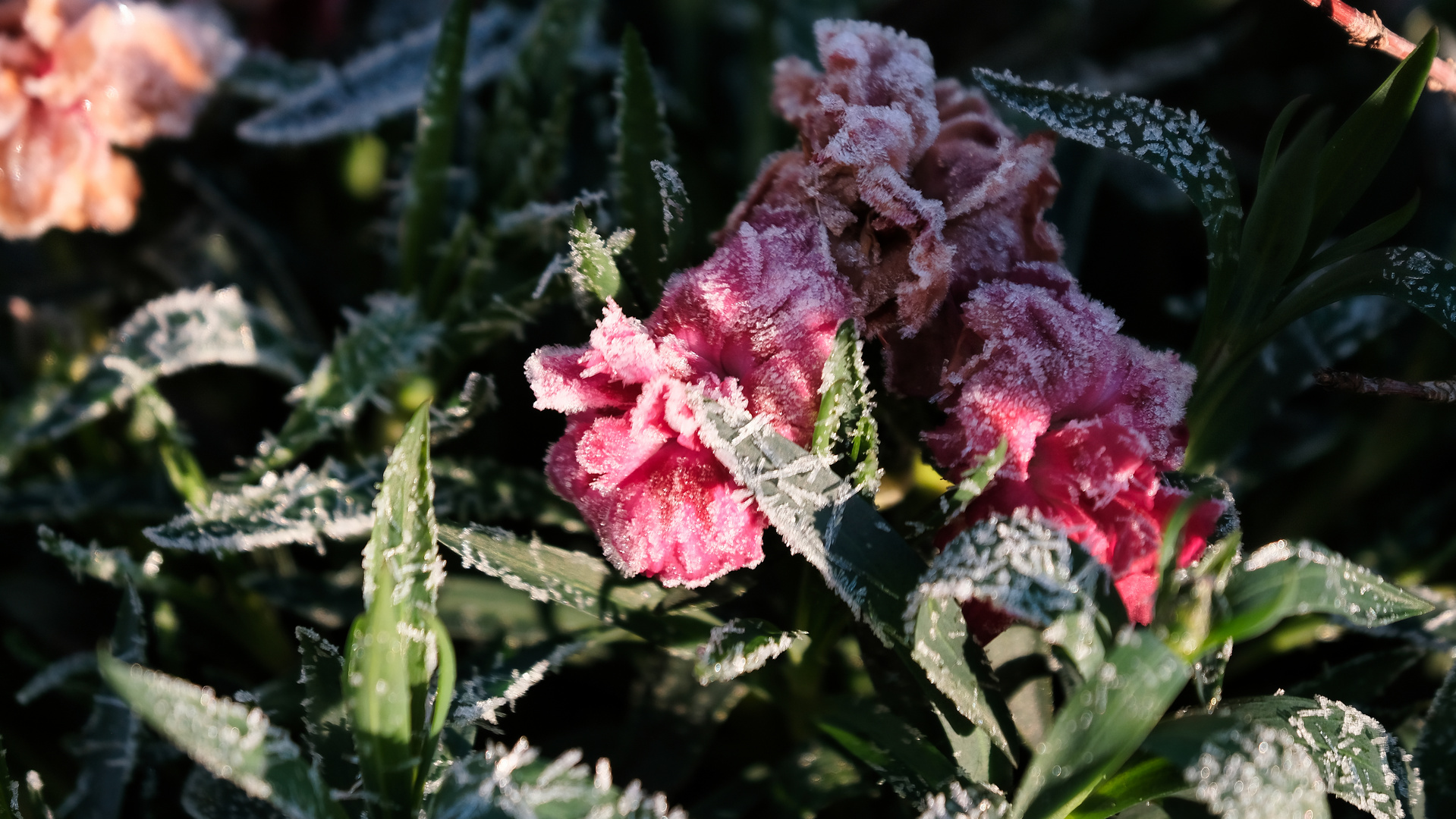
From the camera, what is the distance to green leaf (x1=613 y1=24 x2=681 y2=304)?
61cm

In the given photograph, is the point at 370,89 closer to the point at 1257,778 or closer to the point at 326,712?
the point at 326,712

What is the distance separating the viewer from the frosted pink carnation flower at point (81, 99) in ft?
2.23

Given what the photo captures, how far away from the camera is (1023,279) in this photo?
19.6 inches

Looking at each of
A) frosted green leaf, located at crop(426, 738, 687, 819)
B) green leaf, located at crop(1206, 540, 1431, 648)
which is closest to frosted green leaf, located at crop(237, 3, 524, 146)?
frosted green leaf, located at crop(426, 738, 687, 819)

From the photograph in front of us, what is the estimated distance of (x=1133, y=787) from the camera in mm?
471

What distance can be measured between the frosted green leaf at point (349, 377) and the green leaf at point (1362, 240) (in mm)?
563

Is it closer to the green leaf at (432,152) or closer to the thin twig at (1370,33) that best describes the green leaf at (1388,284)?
the thin twig at (1370,33)

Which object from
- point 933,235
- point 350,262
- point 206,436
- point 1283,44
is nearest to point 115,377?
point 206,436

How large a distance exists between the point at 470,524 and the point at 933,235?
30 centimetres

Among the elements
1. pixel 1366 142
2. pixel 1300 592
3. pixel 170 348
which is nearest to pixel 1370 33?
pixel 1366 142

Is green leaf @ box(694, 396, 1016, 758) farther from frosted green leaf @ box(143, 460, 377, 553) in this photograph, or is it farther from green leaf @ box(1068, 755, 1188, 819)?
frosted green leaf @ box(143, 460, 377, 553)

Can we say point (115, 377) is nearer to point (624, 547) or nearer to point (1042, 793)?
point (624, 547)

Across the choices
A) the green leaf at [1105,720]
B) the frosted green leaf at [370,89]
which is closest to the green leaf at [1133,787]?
the green leaf at [1105,720]

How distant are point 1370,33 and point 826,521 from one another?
40 centimetres
